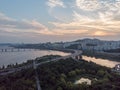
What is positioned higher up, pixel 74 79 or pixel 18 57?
pixel 74 79

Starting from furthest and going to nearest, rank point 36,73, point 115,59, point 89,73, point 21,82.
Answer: point 115,59 → point 89,73 → point 36,73 → point 21,82

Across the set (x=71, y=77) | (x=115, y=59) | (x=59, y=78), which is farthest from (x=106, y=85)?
(x=115, y=59)

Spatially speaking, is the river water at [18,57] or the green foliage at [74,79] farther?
the river water at [18,57]

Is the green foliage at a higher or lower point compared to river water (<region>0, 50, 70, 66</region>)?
higher

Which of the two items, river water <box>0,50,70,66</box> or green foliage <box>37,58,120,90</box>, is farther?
river water <box>0,50,70,66</box>

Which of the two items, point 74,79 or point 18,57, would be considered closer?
point 74,79

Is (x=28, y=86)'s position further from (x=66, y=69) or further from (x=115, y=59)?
(x=115, y=59)

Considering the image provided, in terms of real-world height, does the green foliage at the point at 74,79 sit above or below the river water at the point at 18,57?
above

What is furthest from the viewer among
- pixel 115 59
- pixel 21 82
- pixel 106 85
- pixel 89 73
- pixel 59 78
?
pixel 115 59

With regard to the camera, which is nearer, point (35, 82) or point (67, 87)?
point (67, 87)
